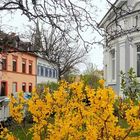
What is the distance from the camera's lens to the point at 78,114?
3.78 m

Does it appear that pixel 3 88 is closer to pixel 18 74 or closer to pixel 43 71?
pixel 18 74

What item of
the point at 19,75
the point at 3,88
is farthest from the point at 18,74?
the point at 3,88

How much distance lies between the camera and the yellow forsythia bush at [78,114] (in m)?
3.30

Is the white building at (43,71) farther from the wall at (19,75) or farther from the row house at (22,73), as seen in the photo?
the wall at (19,75)

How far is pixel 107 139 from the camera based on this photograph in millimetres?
3461

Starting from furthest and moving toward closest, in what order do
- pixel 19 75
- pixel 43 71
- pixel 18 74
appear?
pixel 43 71 < pixel 19 75 < pixel 18 74

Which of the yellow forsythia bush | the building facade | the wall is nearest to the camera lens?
the yellow forsythia bush

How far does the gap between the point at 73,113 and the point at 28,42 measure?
1475 cm

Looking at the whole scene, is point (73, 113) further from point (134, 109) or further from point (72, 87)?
point (134, 109)

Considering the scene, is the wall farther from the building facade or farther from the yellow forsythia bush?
the yellow forsythia bush

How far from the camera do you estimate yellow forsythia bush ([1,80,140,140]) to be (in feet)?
10.8

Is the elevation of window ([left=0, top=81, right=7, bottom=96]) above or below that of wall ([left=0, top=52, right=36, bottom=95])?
below

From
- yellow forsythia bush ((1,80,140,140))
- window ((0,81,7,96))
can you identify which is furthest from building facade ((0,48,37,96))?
yellow forsythia bush ((1,80,140,140))

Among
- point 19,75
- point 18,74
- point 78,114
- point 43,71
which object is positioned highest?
point 43,71
